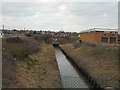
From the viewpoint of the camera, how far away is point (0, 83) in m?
15.0

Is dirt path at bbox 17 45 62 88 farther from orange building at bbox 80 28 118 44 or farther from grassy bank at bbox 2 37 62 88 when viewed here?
orange building at bbox 80 28 118 44

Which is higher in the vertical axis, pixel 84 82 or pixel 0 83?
pixel 0 83

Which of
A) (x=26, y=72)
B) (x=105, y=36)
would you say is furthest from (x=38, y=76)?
(x=105, y=36)

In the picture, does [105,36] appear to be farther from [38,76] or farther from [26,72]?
[38,76]

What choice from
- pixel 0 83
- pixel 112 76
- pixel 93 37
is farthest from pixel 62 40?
pixel 0 83

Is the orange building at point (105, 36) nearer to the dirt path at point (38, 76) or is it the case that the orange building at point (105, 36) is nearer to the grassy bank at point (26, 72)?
the grassy bank at point (26, 72)

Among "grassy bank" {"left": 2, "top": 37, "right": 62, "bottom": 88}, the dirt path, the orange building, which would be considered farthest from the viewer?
the orange building

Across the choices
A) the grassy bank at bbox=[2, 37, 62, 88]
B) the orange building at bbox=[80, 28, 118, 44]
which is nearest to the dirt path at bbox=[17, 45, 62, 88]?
the grassy bank at bbox=[2, 37, 62, 88]

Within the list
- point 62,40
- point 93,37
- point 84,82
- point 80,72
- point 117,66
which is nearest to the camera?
point 84,82

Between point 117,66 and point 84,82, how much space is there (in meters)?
4.99

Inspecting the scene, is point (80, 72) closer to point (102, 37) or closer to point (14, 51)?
point (14, 51)

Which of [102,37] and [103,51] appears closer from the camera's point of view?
[103,51]

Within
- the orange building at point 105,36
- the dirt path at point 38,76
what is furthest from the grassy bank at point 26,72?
the orange building at point 105,36

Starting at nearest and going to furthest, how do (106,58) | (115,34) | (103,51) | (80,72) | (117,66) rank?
(117,66) < (80,72) < (106,58) < (103,51) < (115,34)
